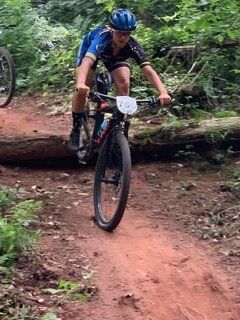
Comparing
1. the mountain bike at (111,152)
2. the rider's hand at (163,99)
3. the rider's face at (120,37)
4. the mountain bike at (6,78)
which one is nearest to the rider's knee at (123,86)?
the mountain bike at (111,152)

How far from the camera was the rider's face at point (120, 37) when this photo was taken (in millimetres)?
6152

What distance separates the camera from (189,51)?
1014 cm

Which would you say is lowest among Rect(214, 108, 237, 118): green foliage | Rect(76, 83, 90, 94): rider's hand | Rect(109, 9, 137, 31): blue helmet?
Rect(214, 108, 237, 118): green foliage

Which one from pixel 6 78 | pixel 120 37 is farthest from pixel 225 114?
pixel 6 78

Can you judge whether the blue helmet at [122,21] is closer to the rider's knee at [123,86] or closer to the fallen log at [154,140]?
the rider's knee at [123,86]

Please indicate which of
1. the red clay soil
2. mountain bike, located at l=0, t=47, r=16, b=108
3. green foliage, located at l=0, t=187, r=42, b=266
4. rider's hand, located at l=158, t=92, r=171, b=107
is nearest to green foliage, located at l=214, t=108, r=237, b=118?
the red clay soil

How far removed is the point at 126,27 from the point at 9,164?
2.77m

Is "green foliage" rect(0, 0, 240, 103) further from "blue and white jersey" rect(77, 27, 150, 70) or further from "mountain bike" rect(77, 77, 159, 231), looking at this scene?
"mountain bike" rect(77, 77, 159, 231)

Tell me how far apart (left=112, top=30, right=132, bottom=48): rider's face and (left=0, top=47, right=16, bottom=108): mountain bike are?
4496mm

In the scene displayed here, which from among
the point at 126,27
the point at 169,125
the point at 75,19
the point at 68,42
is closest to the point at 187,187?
the point at 169,125

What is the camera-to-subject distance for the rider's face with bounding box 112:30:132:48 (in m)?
6.15

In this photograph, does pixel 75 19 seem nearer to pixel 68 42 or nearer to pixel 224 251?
pixel 68 42

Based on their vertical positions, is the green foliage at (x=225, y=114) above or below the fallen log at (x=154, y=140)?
above

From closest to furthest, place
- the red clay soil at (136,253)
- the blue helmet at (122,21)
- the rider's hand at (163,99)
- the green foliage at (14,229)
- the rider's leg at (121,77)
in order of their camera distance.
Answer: the red clay soil at (136,253), the green foliage at (14,229), the blue helmet at (122,21), the rider's hand at (163,99), the rider's leg at (121,77)
